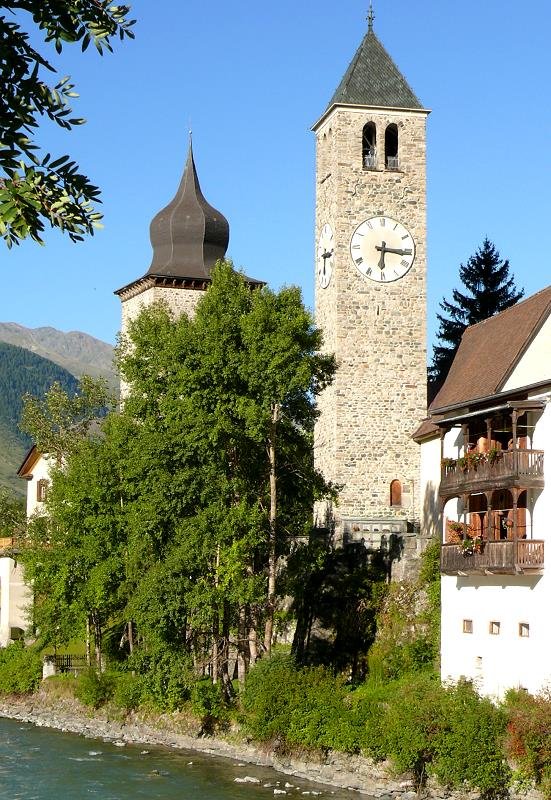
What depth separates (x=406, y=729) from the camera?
2792cm

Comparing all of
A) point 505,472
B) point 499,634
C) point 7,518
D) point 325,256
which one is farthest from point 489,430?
point 7,518

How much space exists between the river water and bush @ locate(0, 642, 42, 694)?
972cm

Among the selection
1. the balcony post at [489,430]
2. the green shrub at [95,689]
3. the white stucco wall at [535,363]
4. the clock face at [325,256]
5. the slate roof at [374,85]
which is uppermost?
the slate roof at [374,85]

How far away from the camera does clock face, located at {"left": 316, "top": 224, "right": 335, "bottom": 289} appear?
45.6m

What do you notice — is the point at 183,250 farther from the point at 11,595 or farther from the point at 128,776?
the point at 128,776

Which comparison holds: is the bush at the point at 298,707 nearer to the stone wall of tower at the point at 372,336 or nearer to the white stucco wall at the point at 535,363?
the white stucco wall at the point at 535,363

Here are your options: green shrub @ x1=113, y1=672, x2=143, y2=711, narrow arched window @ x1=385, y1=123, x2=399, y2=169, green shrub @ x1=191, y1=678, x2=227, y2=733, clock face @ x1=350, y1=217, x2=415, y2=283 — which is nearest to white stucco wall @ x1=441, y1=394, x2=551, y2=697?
green shrub @ x1=191, y1=678, x2=227, y2=733

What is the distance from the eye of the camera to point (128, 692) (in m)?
39.5

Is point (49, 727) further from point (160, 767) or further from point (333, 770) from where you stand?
point (333, 770)

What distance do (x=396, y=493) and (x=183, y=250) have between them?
21.6 meters

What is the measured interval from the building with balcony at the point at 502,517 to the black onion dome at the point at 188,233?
2720 centimetres

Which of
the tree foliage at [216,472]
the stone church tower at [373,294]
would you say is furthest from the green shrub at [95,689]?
the stone church tower at [373,294]

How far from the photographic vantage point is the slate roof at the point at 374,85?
46.1m

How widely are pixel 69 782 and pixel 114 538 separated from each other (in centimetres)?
1337
